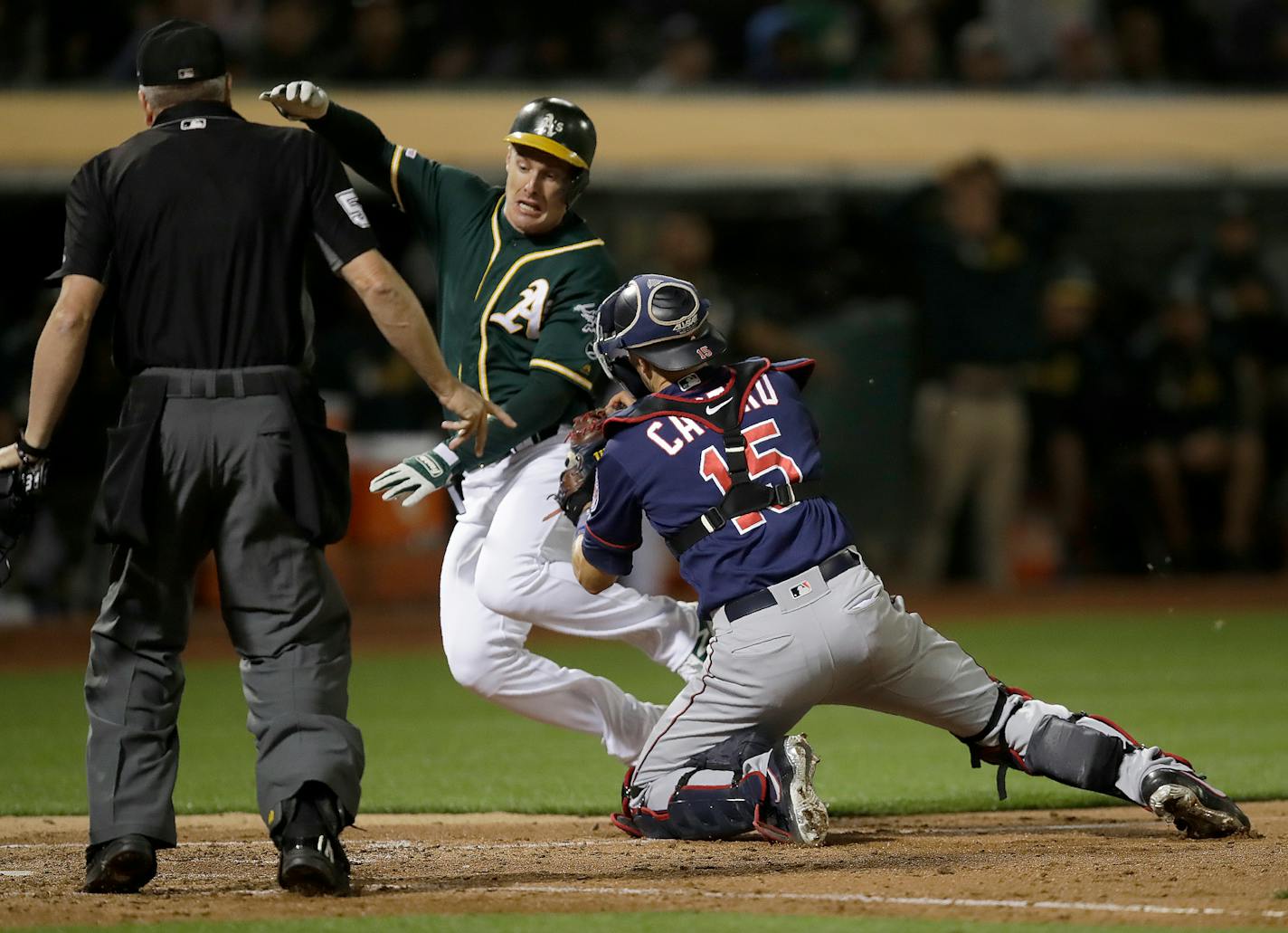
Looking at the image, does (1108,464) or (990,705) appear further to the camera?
(1108,464)

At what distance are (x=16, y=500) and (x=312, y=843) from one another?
44.1 inches

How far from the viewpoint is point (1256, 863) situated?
463cm

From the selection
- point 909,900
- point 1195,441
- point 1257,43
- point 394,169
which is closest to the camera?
point 909,900

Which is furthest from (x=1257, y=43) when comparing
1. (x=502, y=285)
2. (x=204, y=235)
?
(x=204, y=235)

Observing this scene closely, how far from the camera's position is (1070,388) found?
1335 cm

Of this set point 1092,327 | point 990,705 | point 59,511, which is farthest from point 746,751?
point 1092,327

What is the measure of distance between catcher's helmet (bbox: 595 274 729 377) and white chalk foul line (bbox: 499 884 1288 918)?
4.96ft

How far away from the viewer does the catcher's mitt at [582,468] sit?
5.24m

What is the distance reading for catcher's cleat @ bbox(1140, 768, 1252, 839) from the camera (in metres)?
4.98

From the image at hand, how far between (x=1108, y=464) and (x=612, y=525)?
913cm

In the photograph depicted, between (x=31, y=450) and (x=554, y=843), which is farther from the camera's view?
(x=554, y=843)

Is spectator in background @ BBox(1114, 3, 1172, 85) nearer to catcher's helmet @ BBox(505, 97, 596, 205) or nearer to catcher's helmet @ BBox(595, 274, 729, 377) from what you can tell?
catcher's helmet @ BBox(505, 97, 596, 205)

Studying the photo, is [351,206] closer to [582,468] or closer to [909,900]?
[582,468]

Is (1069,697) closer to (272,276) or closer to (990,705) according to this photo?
(990,705)
